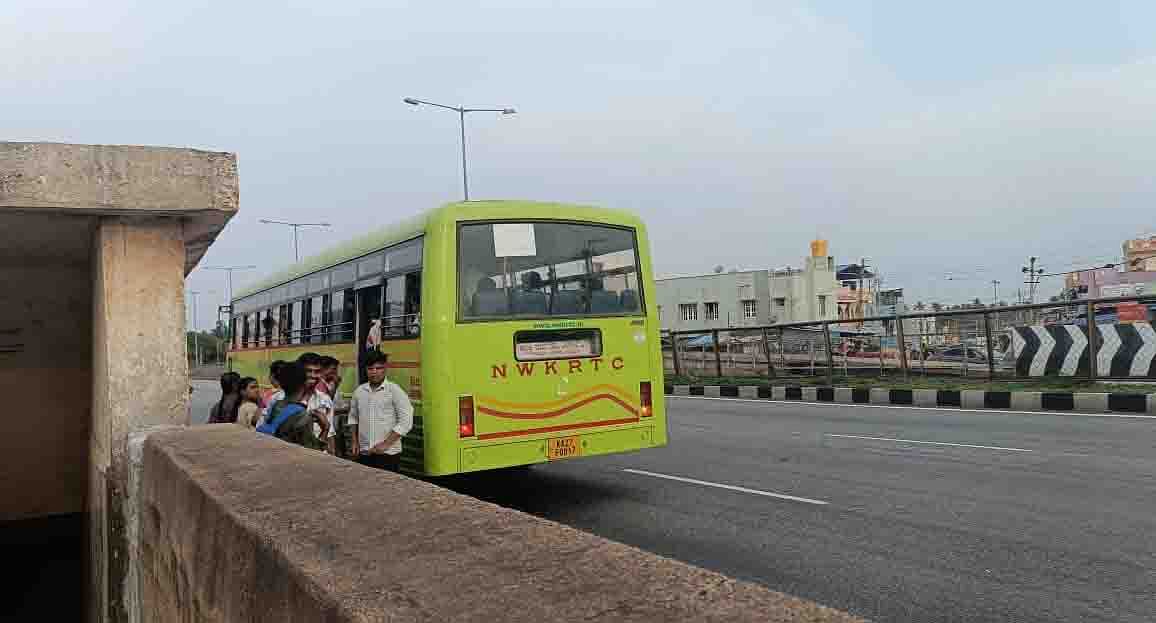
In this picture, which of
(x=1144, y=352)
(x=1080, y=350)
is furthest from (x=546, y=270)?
(x=1080, y=350)

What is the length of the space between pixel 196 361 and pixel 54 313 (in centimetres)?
6532

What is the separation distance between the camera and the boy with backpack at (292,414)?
5.89 m

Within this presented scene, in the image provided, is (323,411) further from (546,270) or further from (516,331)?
(546,270)

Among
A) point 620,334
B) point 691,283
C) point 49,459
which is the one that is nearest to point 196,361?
point 691,283

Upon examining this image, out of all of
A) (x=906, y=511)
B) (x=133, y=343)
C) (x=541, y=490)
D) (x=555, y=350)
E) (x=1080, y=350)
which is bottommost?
(x=541, y=490)

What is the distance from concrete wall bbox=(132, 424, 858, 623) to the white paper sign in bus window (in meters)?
4.08

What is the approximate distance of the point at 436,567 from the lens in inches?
75.3

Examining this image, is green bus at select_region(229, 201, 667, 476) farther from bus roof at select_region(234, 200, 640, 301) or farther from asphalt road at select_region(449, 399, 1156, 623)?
asphalt road at select_region(449, 399, 1156, 623)

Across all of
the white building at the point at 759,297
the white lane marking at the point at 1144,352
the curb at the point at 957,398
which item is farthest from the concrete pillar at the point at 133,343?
the white building at the point at 759,297

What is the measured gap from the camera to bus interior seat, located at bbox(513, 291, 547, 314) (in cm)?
761

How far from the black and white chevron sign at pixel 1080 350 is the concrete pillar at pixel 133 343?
14850mm

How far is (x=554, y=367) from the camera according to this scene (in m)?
7.67

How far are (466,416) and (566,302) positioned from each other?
1412mm

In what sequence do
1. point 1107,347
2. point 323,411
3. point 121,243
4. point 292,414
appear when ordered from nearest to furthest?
1. point 121,243
2. point 292,414
3. point 323,411
4. point 1107,347
